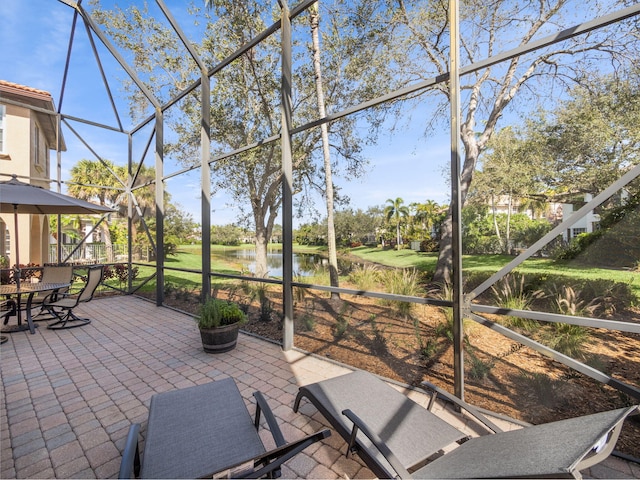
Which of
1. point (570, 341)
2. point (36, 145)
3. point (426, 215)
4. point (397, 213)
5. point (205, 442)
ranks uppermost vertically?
point (36, 145)

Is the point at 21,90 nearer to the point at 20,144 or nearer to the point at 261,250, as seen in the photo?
the point at 20,144

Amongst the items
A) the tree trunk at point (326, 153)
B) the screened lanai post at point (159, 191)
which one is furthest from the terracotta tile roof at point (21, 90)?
the tree trunk at point (326, 153)

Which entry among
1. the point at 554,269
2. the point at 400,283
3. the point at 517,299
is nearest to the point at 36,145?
the point at 400,283

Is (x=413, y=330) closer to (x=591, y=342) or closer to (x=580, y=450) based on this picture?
(x=591, y=342)

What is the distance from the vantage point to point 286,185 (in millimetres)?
4062

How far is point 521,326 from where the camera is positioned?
4.41 meters

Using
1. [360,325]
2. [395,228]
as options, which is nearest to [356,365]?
[360,325]

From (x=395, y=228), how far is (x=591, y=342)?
1257 cm

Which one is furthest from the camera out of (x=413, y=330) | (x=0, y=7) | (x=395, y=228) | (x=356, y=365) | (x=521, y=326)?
(x=395, y=228)

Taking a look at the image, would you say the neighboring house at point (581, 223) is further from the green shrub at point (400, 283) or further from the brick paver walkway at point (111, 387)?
the brick paver walkway at point (111, 387)

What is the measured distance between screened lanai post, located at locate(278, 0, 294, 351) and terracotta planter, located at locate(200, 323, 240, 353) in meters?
0.77

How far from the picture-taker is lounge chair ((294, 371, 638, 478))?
109cm

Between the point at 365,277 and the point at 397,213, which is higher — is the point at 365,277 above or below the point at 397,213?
below

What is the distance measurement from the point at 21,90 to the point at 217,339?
11870 millimetres
